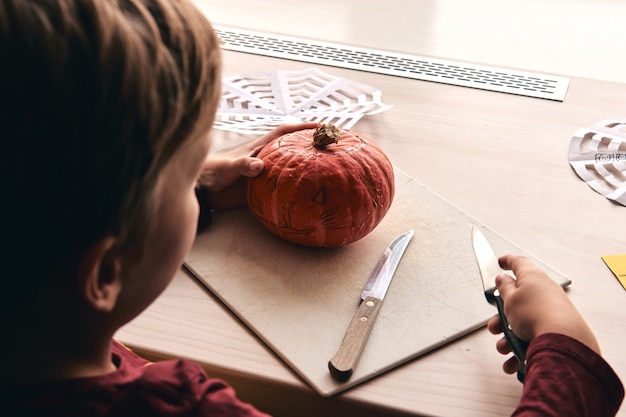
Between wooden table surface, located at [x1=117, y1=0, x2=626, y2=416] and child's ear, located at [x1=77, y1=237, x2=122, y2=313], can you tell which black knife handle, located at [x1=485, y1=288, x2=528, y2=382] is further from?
child's ear, located at [x1=77, y1=237, x2=122, y2=313]

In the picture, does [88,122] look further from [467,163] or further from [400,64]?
[400,64]

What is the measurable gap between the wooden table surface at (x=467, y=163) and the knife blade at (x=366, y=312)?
1.0 inches

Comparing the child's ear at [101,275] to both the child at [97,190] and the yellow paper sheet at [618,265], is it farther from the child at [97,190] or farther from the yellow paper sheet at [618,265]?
the yellow paper sheet at [618,265]

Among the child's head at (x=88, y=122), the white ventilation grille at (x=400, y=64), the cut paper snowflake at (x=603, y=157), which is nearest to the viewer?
the child's head at (x=88, y=122)

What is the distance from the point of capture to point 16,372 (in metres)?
0.48

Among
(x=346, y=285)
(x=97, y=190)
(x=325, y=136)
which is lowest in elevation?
(x=346, y=285)

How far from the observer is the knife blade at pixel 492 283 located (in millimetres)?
623

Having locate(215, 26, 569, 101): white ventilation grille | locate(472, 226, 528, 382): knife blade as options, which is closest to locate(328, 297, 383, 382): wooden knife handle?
locate(472, 226, 528, 382): knife blade

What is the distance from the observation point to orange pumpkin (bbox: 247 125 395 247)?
0.74 m

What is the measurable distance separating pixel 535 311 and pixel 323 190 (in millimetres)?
247

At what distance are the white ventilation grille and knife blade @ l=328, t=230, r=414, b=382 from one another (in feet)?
1.52

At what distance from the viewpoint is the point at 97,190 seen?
0.41 metres

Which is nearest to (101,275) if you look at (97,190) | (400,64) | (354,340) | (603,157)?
(97,190)

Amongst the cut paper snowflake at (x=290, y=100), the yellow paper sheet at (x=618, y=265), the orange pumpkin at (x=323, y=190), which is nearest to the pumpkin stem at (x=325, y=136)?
the orange pumpkin at (x=323, y=190)
